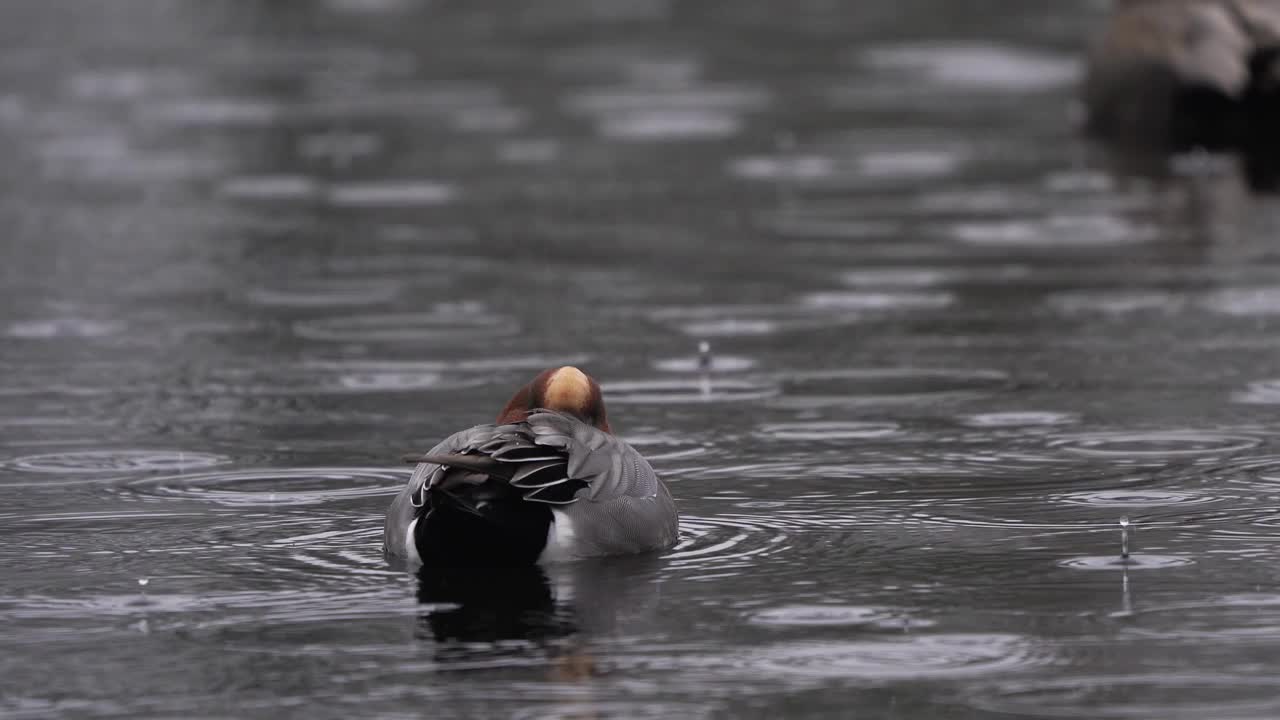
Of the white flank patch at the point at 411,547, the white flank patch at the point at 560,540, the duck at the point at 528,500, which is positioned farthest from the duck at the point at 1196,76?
the white flank patch at the point at 411,547

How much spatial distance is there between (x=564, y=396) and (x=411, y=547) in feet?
2.81

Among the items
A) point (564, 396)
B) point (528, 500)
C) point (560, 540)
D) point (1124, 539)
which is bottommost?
point (1124, 539)

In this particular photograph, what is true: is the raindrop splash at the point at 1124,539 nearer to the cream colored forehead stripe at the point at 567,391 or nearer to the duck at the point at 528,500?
the duck at the point at 528,500

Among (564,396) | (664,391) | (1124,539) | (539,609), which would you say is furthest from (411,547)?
(664,391)

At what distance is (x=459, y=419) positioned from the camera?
1110 cm

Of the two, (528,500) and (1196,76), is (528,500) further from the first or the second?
(1196,76)

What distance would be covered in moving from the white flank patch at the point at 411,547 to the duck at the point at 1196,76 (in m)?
13.3

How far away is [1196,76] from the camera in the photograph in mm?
20219

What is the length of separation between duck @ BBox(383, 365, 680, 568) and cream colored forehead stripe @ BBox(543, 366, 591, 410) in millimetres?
96

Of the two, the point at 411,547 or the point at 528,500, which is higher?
the point at 528,500

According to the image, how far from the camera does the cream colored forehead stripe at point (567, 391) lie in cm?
863

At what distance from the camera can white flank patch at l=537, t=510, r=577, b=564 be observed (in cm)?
805

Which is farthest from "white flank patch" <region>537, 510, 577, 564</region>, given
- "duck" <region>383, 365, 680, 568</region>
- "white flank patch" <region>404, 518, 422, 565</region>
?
"white flank patch" <region>404, 518, 422, 565</region>

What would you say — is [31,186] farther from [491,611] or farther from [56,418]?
[491,611]
